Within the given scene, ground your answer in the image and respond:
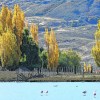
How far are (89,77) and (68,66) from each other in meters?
34.3

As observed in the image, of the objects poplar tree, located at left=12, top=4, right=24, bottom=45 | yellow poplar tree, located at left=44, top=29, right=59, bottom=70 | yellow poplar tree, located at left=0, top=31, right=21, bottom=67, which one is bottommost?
yellow poplar tree, located at left=44, top=29, right=59, bottom=70

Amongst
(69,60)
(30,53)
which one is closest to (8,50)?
(30,53)

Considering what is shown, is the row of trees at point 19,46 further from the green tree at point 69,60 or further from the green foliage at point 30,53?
the green tree at point 69,60

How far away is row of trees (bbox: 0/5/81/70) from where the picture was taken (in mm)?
88812

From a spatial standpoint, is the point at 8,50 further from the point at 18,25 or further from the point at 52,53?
the point at 52,53

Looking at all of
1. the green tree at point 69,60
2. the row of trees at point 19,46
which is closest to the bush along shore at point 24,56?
the row of trees at point 19,46

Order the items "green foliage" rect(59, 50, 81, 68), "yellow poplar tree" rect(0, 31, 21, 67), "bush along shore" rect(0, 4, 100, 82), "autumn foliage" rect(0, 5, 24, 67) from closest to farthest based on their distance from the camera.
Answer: "bush along shore" rect(0, 4, 100, 82) < "yellow poplar tree" rect(0, 31, 21, 67) < "autumn foliage" rect(0, 5, 24, 67) < "green foliage" rect(59, 50, 81, 68)

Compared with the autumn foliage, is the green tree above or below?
Result: below

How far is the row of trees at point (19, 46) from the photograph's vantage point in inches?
3497

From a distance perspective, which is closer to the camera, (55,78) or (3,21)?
(55,78)

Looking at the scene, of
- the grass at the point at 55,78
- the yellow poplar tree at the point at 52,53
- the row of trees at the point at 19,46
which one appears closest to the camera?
the grass at the point at 55,78

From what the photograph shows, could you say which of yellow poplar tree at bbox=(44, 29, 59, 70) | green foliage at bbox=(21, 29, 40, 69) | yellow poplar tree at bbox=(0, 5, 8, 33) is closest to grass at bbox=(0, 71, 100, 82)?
green foliage at bbox=(21, 29, 40, 69)

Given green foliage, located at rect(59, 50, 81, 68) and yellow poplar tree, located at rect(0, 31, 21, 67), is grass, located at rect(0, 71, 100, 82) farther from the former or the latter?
green foliage, located at rect(59, 50, 81, 68)

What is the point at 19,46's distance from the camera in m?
90.9
